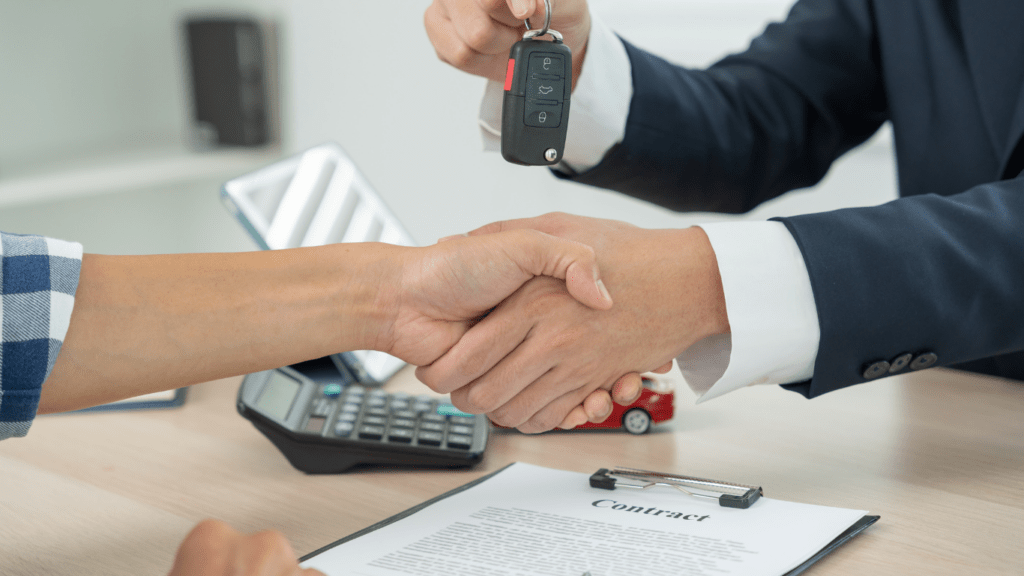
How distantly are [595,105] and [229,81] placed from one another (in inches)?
60.2

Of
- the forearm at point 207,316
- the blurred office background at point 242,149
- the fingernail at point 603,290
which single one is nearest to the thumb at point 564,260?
the fingernail at point 603,290

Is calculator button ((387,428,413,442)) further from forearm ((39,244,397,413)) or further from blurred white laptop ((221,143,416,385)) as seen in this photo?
blurred white laptop ((221,143,416,385))

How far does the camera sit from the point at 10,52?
2092 mm

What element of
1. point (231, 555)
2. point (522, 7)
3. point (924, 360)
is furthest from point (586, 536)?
point (522, 7)

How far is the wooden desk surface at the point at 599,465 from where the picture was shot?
510mm

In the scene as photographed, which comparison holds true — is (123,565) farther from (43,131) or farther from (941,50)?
(43,131)

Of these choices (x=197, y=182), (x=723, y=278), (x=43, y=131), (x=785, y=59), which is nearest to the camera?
(x=723, y=278)

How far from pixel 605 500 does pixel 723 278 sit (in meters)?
0.21

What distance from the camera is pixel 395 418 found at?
67 cm

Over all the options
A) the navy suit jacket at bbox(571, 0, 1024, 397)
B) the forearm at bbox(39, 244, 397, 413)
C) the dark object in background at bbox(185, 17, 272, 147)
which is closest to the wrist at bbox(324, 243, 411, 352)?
the forearm at bbox(39, 244, 397, 413)

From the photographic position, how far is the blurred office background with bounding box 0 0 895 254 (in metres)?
1.87

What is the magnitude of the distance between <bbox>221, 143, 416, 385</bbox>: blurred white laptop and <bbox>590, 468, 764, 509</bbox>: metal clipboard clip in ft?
1.09

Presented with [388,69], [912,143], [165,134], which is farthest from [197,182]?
[912,143]

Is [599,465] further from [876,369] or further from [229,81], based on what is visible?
[229,81]
